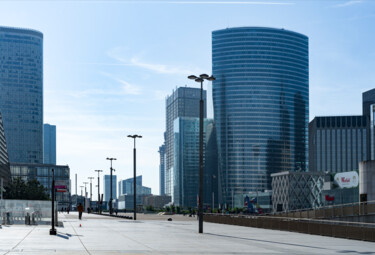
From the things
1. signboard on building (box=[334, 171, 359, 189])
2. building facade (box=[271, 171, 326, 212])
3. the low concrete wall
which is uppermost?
the low concrete wall

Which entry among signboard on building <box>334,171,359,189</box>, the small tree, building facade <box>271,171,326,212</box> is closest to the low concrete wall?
the small tree

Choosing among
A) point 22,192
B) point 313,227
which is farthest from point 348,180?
point 313,227

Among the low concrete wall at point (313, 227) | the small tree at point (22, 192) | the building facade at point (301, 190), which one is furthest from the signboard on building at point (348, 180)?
the low concrete wall at point (313, 227)

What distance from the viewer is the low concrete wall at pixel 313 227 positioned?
29.1m

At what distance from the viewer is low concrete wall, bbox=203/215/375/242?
2912 cm

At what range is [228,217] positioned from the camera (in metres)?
53.8

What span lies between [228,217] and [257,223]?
8458mm

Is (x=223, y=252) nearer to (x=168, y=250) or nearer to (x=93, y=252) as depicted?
(x=168, y=250)

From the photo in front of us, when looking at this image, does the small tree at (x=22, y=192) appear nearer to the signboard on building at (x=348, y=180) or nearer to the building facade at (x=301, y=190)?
the signboard on building at (x=348, y=180)

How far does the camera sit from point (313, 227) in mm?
34688

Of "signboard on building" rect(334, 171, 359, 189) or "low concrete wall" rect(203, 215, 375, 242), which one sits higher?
"low concrete wall" rect(203, 215, 375, 242)

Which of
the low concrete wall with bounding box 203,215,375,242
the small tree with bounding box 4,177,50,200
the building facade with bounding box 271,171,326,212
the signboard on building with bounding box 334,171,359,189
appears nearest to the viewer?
the low concrete wall with bounding box 203,215,375,242

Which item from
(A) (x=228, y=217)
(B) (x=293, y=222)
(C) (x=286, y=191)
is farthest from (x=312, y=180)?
(B) (x=293, y=222)

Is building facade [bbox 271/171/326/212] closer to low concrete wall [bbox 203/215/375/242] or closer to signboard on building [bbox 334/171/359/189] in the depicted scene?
signboard on building [bbox 334/171/359/189]
